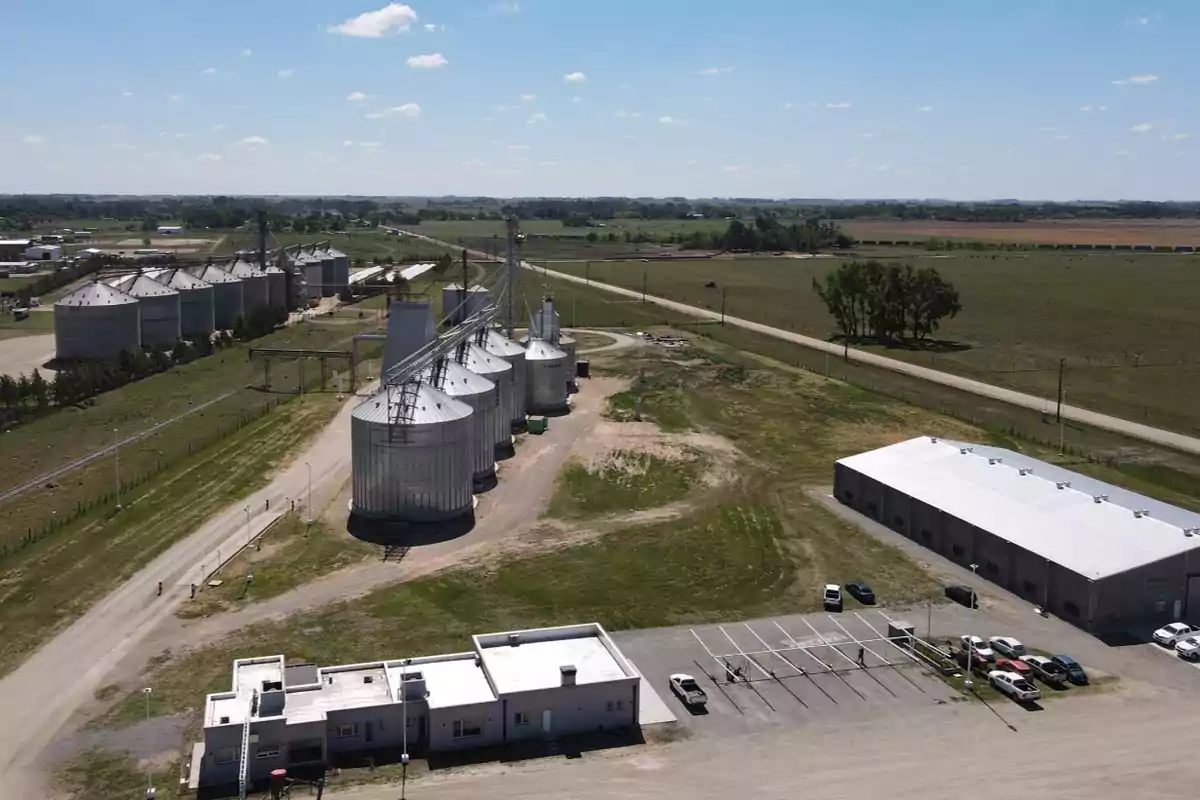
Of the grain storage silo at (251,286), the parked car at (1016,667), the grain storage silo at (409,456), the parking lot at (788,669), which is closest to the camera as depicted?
the parking lot at (788,669)

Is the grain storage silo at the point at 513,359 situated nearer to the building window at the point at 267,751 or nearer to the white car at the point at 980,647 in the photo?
the white car at the point at 980,647

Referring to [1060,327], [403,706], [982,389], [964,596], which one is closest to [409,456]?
[403,706]

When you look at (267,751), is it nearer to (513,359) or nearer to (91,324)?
(513,359)

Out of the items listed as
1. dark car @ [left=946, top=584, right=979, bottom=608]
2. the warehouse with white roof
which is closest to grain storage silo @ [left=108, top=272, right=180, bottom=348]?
the warehouse with white roof

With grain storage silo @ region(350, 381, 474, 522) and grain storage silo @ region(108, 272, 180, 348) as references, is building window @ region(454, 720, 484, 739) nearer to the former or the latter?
grain storage silo @ region(350, 381, 474, 522)

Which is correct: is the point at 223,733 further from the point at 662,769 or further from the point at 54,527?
the point at 54,527

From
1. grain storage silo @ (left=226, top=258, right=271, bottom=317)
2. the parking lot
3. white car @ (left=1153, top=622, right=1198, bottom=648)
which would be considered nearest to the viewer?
the parking lot

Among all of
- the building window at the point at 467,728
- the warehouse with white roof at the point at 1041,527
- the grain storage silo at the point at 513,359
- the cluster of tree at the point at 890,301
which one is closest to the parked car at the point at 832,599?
the warehouse with white roof at the point at 1041,527
